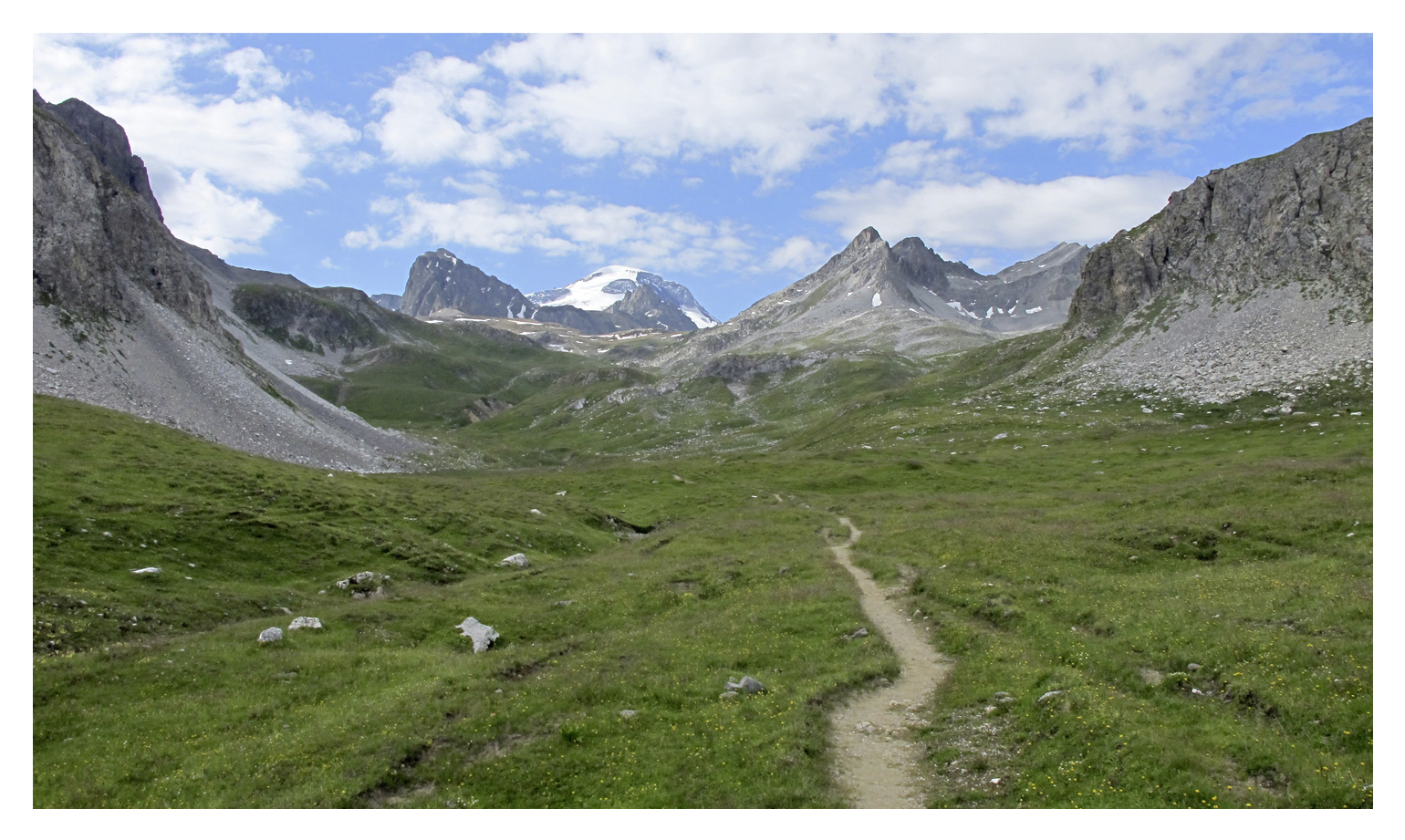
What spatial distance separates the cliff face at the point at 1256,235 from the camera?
113 meters

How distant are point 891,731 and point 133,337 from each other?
117 metres

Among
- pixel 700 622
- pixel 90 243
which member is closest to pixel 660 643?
pixel 700 622

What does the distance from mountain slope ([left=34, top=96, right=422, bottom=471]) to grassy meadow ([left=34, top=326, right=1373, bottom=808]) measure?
26.2 metres

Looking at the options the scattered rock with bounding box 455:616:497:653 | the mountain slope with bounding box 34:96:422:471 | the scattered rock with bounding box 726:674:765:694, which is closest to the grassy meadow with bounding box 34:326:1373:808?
the scattered rock with bounding box 726:674:765:694

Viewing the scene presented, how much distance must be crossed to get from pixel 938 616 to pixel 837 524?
1187 inches

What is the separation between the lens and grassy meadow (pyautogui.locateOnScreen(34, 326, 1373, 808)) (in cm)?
1725

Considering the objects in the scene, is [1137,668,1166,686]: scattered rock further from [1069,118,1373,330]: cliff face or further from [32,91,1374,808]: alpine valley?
[1069,118,1373,330]: cliff face

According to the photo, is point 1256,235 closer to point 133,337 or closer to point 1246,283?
point 1246,283

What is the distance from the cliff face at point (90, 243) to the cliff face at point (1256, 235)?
6682 inches

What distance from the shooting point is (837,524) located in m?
60.8

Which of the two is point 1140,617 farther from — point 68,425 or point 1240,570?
point 68,425

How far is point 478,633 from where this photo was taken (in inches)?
1224

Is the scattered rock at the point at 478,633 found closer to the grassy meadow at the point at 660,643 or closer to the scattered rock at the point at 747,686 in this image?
the grassy meadow at the point at 660,643

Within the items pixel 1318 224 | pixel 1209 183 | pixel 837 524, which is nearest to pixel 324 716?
pixel 837 524
